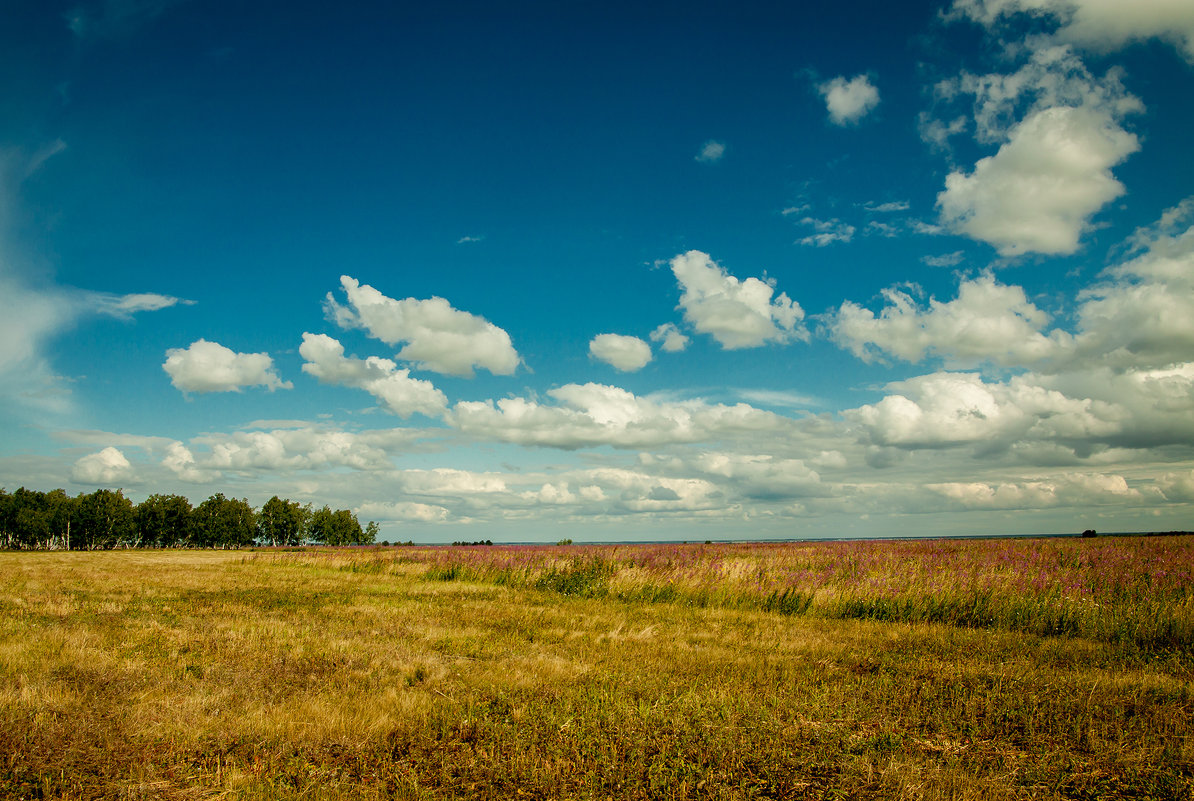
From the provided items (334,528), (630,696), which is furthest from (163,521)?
(630,696)

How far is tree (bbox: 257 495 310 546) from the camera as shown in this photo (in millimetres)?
122875

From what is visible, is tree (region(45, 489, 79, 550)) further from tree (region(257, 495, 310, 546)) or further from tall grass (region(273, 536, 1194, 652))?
tall grass (region(273, 536, 1194, 652))

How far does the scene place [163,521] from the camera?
4341 inches

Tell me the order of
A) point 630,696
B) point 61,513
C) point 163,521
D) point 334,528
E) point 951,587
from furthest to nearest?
point 334,528 → point 163,521 → point 61,513 → point 951,587 → point 630,696

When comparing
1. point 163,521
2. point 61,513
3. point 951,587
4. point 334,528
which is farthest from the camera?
point 334,528

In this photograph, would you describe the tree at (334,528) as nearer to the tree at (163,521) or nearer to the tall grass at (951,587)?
the tree at (163,521)

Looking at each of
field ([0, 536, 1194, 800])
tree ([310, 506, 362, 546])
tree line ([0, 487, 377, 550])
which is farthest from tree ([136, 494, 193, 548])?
field ([0, 536, 1194, 800])

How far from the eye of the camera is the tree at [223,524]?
113688 mm

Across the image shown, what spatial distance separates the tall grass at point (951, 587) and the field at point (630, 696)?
82mm

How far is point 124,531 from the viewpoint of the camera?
Result: 103750 millimetres

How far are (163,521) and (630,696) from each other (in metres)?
135

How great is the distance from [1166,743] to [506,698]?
6.71 metres

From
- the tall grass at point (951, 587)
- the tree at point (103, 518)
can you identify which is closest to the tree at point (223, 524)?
the tree at point (103, 518)

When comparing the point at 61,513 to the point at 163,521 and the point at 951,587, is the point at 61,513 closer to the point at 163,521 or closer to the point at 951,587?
the point at 163,521
